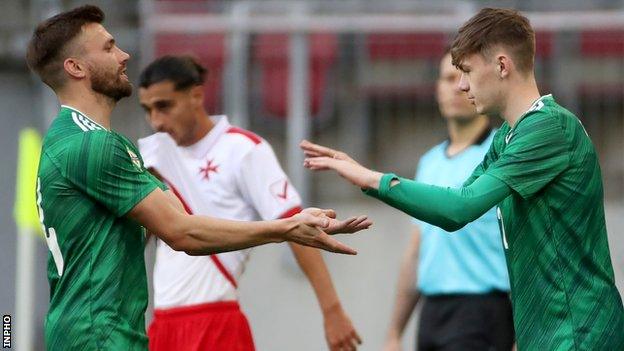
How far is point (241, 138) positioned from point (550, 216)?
2028 millimetres

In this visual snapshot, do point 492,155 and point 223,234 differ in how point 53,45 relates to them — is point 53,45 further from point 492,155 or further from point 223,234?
point 492,155

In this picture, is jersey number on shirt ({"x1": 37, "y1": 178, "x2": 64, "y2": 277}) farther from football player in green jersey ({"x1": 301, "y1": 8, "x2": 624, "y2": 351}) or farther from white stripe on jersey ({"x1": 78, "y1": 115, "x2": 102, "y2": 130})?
football player in green jersey ({"x1": 301, "y1": 8, "x2": 624, "y2": 351})

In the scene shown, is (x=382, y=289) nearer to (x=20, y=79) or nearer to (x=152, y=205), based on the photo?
(x=20, y=79)

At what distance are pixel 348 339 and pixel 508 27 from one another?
1.95 metres

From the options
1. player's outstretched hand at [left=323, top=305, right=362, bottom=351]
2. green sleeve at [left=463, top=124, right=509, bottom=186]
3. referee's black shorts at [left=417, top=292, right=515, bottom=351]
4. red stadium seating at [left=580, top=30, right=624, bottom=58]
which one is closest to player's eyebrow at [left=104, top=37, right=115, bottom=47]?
green sleeve at [left=463, top=124, right=509, bottom=186]

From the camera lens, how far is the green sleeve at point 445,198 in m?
4.79

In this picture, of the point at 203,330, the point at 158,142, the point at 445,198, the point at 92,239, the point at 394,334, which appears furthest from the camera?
the point at 394,334

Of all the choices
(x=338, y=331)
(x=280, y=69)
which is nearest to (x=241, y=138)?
(x=338, y=331)

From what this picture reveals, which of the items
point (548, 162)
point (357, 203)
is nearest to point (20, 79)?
point (357, 203)

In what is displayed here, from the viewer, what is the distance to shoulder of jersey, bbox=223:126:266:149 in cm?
651

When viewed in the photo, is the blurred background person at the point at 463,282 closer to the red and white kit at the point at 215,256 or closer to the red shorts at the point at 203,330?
the red and white kit at the point at 215,256

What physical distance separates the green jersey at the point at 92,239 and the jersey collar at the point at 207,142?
1.59 m

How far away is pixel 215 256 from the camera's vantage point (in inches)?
253

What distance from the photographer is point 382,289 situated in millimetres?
9883
